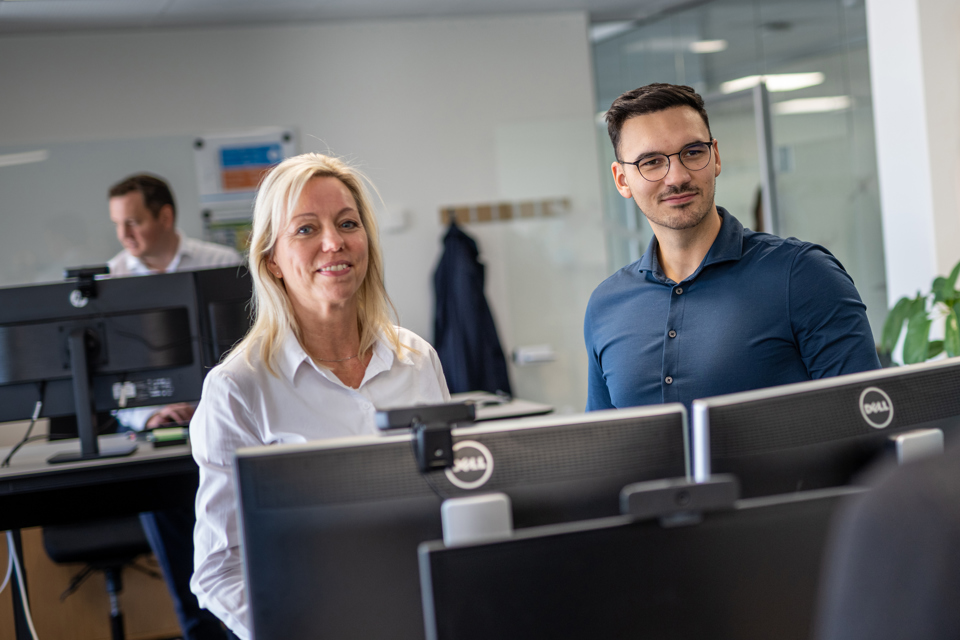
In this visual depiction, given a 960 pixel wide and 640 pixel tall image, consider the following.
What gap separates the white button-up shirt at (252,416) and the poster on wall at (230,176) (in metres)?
3.36

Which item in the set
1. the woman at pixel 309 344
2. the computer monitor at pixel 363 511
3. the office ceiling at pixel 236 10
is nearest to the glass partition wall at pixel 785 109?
the office ceiling at pixel 236 10

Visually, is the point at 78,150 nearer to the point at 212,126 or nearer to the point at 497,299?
the point at 212,126

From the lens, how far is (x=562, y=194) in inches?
211

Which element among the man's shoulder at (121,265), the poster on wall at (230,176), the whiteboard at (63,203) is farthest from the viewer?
the poster on wall at (230,176)

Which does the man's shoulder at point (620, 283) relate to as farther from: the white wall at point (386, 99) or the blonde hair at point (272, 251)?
the white wall at point (386, 99)

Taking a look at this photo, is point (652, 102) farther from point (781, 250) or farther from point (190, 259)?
point (190, 259)

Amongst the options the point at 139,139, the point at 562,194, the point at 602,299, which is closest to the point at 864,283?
the point at 562,194

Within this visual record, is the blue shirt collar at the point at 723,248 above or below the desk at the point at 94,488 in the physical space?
above

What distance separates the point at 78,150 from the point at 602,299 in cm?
380

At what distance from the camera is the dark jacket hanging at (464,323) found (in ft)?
16.2

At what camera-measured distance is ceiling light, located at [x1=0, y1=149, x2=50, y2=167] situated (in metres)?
4.54

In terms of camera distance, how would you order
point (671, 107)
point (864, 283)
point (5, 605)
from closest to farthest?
point (671, 107) < point (5, 605) < point (864, 283)

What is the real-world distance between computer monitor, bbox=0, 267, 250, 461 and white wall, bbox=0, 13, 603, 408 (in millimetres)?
2213

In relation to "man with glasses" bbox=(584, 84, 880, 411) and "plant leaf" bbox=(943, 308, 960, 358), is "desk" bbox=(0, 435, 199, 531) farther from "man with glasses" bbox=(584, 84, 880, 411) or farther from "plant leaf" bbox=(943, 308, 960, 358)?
"plant leaf" bbox=(943, 308, 960, 358)
